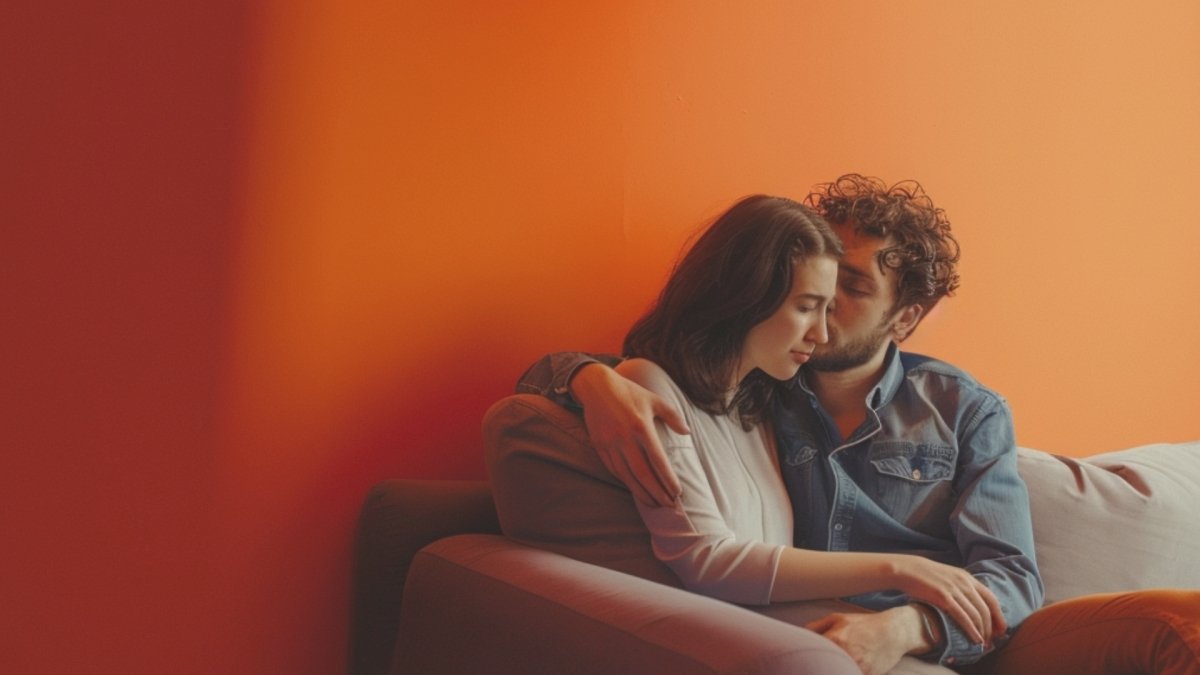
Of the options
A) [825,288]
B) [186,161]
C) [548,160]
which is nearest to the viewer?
[186,161]

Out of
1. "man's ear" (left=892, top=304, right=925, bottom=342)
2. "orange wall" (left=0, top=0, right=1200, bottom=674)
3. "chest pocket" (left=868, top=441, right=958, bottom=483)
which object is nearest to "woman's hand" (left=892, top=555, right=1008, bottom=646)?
"chest pocket" (left=868, top=441, right=958, bottom=483)

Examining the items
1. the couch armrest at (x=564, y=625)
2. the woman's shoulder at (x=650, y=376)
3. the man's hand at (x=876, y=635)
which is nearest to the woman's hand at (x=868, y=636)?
the man's hand at (x=876, y=635)

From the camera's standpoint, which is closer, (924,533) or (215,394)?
(215,394)

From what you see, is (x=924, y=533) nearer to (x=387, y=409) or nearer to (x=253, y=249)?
(x=387, y=409)

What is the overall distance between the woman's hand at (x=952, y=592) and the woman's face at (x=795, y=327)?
32 cm

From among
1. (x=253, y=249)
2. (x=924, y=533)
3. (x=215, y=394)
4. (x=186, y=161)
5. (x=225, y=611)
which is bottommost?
(x=225, y=611)

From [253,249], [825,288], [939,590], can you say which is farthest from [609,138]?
[939,590]

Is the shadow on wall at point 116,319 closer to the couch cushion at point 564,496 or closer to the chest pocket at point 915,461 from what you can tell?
the couch cushion at point 564,496

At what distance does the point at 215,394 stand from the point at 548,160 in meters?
0.66

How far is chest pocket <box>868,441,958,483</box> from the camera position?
1.79 meters

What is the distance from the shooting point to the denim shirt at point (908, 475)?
5.61ft

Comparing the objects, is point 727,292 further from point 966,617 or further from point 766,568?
point 966,617

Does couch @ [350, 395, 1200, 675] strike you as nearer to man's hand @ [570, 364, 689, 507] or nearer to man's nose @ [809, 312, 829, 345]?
man's hand @ [570, 364, 689, 507]

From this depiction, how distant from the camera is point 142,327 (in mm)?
1463
